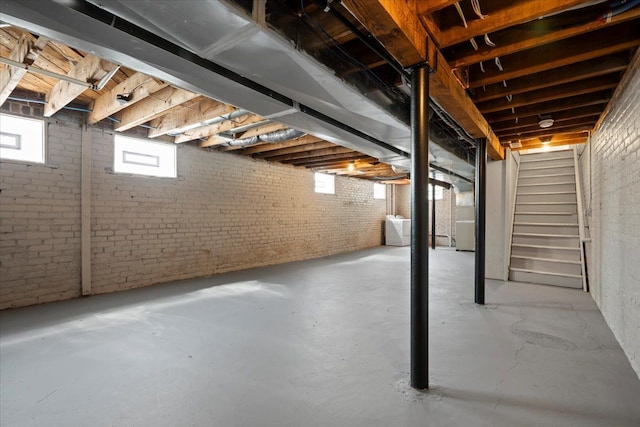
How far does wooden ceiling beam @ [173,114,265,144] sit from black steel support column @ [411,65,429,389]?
6.90ft

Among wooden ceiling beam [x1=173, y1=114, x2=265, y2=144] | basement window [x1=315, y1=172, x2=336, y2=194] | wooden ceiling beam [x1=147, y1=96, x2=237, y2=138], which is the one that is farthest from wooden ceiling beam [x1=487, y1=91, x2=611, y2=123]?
basement window [x1=315, y1=172, x2=336, y2=194]

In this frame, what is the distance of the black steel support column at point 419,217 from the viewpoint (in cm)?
189

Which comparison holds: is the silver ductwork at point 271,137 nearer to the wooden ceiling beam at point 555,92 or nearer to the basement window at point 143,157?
the basement window at point 143,157

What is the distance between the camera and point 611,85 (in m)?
2.66

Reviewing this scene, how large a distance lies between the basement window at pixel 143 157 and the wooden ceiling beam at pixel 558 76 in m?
4.39

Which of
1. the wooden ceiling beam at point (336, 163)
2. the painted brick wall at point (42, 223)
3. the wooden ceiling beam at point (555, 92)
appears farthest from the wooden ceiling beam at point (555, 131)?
the painted brick wall at point (42, 223)

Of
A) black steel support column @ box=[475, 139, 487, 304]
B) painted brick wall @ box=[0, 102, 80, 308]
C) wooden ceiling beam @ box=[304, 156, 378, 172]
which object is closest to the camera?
painted brick wall @ box=[0, 102, 80, 308]

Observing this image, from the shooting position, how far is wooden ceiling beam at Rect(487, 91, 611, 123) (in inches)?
119

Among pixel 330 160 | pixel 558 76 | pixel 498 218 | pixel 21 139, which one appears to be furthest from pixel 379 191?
pixel 21 139

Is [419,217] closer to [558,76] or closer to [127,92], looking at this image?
[558,76]

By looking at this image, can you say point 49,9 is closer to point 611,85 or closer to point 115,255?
point 115,255

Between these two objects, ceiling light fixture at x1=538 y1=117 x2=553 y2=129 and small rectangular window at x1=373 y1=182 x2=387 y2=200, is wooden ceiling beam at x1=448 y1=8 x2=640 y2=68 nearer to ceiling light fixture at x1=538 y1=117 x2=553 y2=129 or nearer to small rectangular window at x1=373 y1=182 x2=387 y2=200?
ceiling light fixture at x1=538 y1=117 x2=553 y2=129

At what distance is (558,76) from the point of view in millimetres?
2578

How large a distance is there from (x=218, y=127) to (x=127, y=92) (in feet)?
3.82
